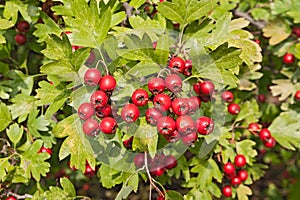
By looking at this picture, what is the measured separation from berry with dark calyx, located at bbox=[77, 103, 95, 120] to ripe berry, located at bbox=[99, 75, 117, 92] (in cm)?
8

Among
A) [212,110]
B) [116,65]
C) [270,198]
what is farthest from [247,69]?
[270,198]

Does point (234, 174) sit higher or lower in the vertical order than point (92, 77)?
lower

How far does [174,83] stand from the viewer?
147 centimetres

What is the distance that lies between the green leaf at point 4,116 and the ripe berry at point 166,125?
890 mm

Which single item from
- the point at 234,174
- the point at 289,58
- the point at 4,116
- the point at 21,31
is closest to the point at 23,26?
the point at 21,31

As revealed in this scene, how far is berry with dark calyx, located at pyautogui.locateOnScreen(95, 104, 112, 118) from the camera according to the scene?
5.00 ft

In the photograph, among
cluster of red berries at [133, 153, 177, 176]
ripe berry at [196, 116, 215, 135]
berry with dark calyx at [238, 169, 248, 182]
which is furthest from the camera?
berry with dark calyx at [238, 169, 248, 182]

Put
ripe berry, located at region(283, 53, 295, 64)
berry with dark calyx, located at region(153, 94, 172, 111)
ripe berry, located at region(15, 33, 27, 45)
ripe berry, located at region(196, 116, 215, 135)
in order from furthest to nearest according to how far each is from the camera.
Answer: ripe berry, located at region(283, 53, 295, 64)
ripe berry, located at region(15, 33, 27, 45)
ripe berry, located at region(196, 116, 215, 135)
berry with dark calyx, located at region(153, 94, 172, 111)

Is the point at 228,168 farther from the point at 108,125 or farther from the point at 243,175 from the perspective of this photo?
the point at 108,125

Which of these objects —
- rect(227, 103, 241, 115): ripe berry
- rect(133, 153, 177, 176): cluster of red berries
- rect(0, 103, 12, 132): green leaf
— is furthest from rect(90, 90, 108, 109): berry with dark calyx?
rect(227, 103, 241, 115): ripe berry

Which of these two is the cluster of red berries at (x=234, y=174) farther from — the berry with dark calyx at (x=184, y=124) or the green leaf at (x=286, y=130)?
the berry with dark calyx at (x=184, y=124)

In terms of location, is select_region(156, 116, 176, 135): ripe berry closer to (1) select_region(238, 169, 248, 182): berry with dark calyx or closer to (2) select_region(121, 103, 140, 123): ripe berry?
(2) select_region(121, 103, 140, 123): ripe berry

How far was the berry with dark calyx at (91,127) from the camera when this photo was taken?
155 cm

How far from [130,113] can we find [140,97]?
0.20 ft
